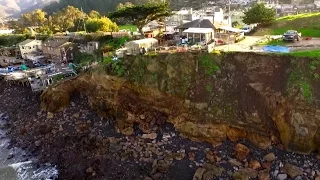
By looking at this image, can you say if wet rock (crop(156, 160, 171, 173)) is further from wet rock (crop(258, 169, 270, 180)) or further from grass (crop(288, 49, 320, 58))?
grass (crop(288, 49, 320, 58))

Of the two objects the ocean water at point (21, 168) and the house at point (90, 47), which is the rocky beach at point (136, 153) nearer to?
the ocean water at point (21, 168)

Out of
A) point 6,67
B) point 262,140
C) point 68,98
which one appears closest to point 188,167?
point 262,140

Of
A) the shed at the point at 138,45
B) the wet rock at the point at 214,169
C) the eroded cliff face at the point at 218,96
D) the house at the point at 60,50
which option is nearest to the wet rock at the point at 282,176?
the eroded cliff face at the point at 218,96

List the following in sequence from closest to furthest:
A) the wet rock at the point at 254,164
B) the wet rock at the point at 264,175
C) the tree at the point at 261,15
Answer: the wet rock at the point at 264,175
the wet rock at the point at 254,164
the tree at the point at 261,15

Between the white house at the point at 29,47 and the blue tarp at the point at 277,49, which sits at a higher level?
the white house at the point at 29,47

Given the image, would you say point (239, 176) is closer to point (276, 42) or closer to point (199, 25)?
point (276, 42)

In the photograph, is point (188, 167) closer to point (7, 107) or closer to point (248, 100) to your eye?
point (248, 100)

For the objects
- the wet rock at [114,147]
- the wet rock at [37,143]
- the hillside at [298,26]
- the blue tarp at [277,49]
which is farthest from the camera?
the hillside at [298,26]

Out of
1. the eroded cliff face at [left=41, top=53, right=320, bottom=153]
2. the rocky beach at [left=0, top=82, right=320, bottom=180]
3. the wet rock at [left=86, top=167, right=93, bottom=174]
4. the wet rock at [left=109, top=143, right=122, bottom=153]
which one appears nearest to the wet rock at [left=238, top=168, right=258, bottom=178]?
the rocky beach at [left=0, top=82, right=320, bottom=180]
